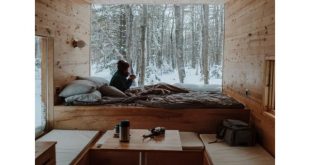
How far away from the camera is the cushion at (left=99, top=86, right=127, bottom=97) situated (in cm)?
534

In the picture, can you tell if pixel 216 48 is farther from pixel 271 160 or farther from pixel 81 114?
pixel 271 160

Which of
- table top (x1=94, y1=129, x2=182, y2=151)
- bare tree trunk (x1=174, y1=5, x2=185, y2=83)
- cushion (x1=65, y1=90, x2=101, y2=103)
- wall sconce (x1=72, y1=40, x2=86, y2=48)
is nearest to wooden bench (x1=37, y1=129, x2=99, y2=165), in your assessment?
table top (x1=94, y1=129, x2=182, y2=151)

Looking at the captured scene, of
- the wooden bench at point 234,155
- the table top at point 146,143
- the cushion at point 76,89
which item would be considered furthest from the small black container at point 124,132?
the cushion at point 76,89

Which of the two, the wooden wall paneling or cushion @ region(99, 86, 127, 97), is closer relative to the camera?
the wooden wall paneling

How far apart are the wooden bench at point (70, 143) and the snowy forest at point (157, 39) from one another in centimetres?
306

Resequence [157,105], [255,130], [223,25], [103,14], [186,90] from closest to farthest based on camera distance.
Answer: [255,130] → [157,105] → [186,90] → [223,25] → [103,14]

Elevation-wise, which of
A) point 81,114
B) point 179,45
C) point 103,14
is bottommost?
point 81,114

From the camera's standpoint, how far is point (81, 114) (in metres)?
4.55

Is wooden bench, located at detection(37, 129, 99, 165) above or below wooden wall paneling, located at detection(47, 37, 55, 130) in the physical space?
below

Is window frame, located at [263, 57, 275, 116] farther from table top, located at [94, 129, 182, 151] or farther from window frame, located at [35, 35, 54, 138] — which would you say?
window frame, located at [35, 35, 54, 138]

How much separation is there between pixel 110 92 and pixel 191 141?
1.80 meters
